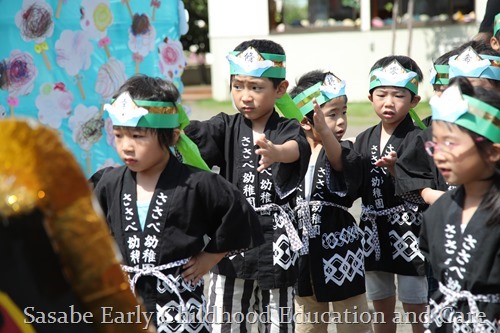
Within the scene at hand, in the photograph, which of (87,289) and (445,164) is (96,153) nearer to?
(445,164)

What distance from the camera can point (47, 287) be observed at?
1.60 meters

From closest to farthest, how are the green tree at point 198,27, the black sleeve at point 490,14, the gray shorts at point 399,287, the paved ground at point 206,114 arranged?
the gray shorts at point 399,287 → the paved ground at point 206,114 → the black sleeve at point 490,14 → the green tree at point 198,27

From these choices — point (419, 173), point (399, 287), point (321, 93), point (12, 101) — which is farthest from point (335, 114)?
point (12, 101)

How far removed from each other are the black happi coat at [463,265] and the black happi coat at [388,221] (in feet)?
4.99

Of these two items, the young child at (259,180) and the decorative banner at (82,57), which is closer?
the young child at (259,180)

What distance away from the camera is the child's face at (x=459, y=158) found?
302cm

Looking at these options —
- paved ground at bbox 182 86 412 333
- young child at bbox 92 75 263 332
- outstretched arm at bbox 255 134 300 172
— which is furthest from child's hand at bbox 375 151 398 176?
paved ground at bbox 182 86 412 333

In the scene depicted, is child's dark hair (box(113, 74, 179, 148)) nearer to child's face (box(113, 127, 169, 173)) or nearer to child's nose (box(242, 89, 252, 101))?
child's face (box(113, 127, 169, 173))

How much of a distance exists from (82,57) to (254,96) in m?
2.10

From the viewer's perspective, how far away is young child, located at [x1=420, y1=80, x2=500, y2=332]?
2992 mm

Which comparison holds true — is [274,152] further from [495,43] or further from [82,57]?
[82,57]

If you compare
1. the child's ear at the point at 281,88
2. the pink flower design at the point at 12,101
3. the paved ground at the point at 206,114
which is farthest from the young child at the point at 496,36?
the pink flower design at the point at 12,101

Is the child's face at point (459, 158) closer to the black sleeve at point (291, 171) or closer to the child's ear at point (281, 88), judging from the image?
the black sleeve at point (291, 171)

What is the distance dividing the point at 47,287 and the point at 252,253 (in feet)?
8.62
